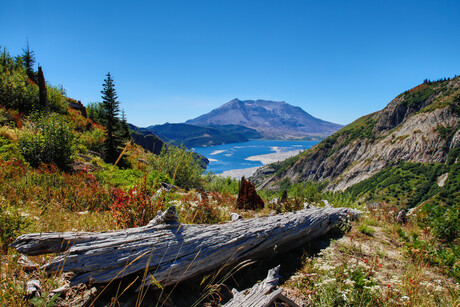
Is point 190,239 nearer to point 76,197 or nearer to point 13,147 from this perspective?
point 76,197

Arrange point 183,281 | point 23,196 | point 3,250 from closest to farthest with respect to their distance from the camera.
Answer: point 3,250
point 183,281
point 23,196

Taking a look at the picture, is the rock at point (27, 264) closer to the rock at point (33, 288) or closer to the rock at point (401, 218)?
the rock at point (33, 288)

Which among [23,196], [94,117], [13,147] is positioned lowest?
[23,196]

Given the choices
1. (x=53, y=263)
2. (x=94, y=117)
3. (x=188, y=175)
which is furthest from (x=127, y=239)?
(x=94, y=117)

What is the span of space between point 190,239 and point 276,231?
2159 mm

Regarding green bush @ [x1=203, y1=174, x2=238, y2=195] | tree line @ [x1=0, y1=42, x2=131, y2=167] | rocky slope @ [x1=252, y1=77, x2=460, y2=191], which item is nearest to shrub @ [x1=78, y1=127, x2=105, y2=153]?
tree line @ [x1=0, y1=42, x2=131, y2=167]

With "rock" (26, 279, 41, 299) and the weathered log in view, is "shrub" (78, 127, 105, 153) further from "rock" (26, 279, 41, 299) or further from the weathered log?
the weathered log

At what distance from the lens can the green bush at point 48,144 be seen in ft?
30.3

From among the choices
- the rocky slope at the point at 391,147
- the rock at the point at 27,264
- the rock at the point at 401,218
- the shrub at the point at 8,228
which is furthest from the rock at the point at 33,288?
the rocky slope at the point at 391,147

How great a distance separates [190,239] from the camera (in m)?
3.66

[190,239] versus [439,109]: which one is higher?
[439,109]

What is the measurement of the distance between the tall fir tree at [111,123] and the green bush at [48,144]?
957cm

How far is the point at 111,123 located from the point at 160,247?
19.8 m

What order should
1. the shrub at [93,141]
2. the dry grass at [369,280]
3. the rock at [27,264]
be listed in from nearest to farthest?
the rock at [27,264] → the dry grass at [369,280] → the shrub at [93,141]
